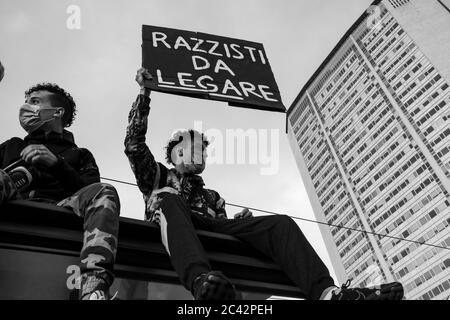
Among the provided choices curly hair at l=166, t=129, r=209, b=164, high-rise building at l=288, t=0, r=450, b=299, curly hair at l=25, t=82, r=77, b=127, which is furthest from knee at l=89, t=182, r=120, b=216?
high-rise building at l=288, t=0, r=450, b=299

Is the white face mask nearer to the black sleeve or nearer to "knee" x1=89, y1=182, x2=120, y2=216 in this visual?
the black sleeve

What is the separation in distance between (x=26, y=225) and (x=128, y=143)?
988 millimetres

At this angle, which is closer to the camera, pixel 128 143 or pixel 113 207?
pixel 113 207

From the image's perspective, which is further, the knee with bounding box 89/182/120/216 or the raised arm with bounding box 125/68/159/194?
the raised arm with bounding box 125/68/159/194

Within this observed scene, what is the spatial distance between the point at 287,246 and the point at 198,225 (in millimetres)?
617

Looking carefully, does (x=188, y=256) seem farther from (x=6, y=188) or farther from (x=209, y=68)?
(x=209, y=68)

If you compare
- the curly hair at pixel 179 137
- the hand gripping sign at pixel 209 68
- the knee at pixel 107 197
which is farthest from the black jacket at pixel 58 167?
the curly hair at pixel 179 137

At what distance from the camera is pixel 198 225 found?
103 inches

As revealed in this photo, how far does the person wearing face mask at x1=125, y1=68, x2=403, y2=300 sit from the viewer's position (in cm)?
171

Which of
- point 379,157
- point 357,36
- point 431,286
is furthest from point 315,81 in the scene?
point 431,286

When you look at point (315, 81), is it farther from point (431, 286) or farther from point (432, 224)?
point (431, 286)

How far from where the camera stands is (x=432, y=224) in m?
45.0

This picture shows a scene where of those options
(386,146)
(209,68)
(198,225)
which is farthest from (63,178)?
(386,146)

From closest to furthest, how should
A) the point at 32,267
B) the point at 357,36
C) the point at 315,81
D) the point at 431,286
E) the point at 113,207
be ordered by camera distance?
the point at 113,207 < the point at 32,267 < the point at 431,286 < the point at 357,36 < the point at 315,81
